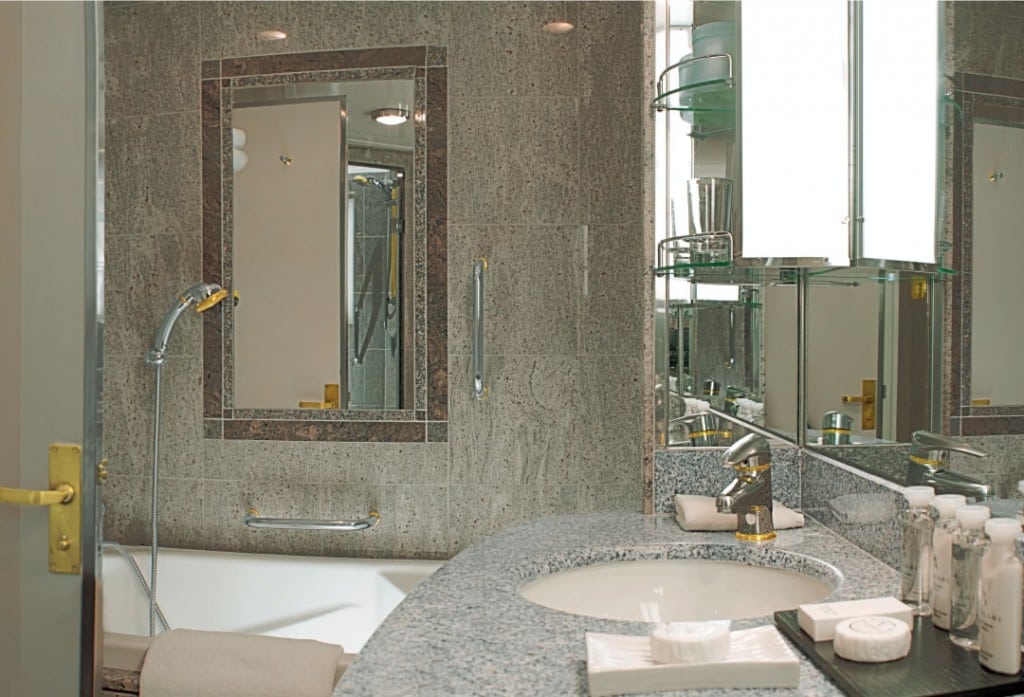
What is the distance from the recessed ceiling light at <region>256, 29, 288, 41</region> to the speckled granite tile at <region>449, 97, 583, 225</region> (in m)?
0.68

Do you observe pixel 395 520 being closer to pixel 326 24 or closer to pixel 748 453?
pixel 748 453

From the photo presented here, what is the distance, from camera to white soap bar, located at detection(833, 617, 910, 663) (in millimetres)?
841

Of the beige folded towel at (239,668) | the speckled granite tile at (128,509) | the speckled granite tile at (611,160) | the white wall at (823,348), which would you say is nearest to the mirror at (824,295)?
the white wall at (823,348)

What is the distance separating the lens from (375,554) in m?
2.59

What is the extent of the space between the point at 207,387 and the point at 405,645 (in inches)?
76.5

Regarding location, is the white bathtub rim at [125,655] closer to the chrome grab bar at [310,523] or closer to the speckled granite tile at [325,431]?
the chrome grab bar at [310,523]

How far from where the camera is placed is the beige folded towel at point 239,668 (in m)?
1.54

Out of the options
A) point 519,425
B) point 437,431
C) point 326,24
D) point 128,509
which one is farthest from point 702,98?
point 128,509

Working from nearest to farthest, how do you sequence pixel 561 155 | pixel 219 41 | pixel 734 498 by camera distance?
pixel 734 498 → pixel 561 155 → pixel 219 41

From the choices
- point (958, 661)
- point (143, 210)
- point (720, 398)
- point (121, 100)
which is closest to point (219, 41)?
point (121, 100)

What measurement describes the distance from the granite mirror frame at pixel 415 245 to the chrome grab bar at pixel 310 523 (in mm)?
240

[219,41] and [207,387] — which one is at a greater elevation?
[219,41]

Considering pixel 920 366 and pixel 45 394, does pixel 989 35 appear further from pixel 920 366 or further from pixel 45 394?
pixel 45 394

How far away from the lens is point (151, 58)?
271cm
